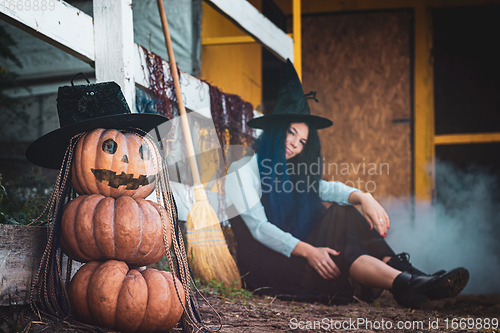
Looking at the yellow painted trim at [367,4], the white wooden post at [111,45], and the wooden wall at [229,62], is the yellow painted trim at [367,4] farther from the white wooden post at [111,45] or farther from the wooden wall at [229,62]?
the white wooden post at [111,45]

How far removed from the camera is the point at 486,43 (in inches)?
219

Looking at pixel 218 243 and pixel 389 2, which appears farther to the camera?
pixel 389 2

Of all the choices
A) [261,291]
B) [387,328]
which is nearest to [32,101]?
[261,291]

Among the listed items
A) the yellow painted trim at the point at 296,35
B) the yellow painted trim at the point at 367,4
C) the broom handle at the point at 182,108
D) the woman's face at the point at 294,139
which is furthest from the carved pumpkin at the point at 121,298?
the yellow painted trim at the point at 367,4

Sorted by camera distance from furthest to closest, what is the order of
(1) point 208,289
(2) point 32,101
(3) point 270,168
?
(2) point 32,101
(3) point 270,168
(1) point 208,289

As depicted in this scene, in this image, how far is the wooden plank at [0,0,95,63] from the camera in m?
2.15

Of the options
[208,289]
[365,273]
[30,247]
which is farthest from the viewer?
[365,273]

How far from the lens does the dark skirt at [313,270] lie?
3.21 metres

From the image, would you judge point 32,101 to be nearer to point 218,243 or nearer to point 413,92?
point 218,243

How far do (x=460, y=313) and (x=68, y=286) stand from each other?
257 centimetres

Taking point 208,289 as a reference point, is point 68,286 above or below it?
above

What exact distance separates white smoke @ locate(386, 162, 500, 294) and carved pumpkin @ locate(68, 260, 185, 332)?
12.0 feet

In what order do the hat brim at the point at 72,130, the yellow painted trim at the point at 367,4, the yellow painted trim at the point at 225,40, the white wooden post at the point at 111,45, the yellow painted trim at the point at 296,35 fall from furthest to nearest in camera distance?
1. the yellow painted trim at the point at 367,4
2. the yellow painted trim at the point at 225,40
3. the yellow painted trim at the point at 296,35
4. the white wooden post at the point at 111,45
5. the hat brim at the point at 72,130

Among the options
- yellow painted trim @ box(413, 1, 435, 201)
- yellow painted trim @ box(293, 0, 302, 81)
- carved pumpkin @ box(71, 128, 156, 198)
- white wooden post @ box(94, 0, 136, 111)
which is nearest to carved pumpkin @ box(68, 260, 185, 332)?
carved pumpkin @ box(71, 128, 156, 198)
